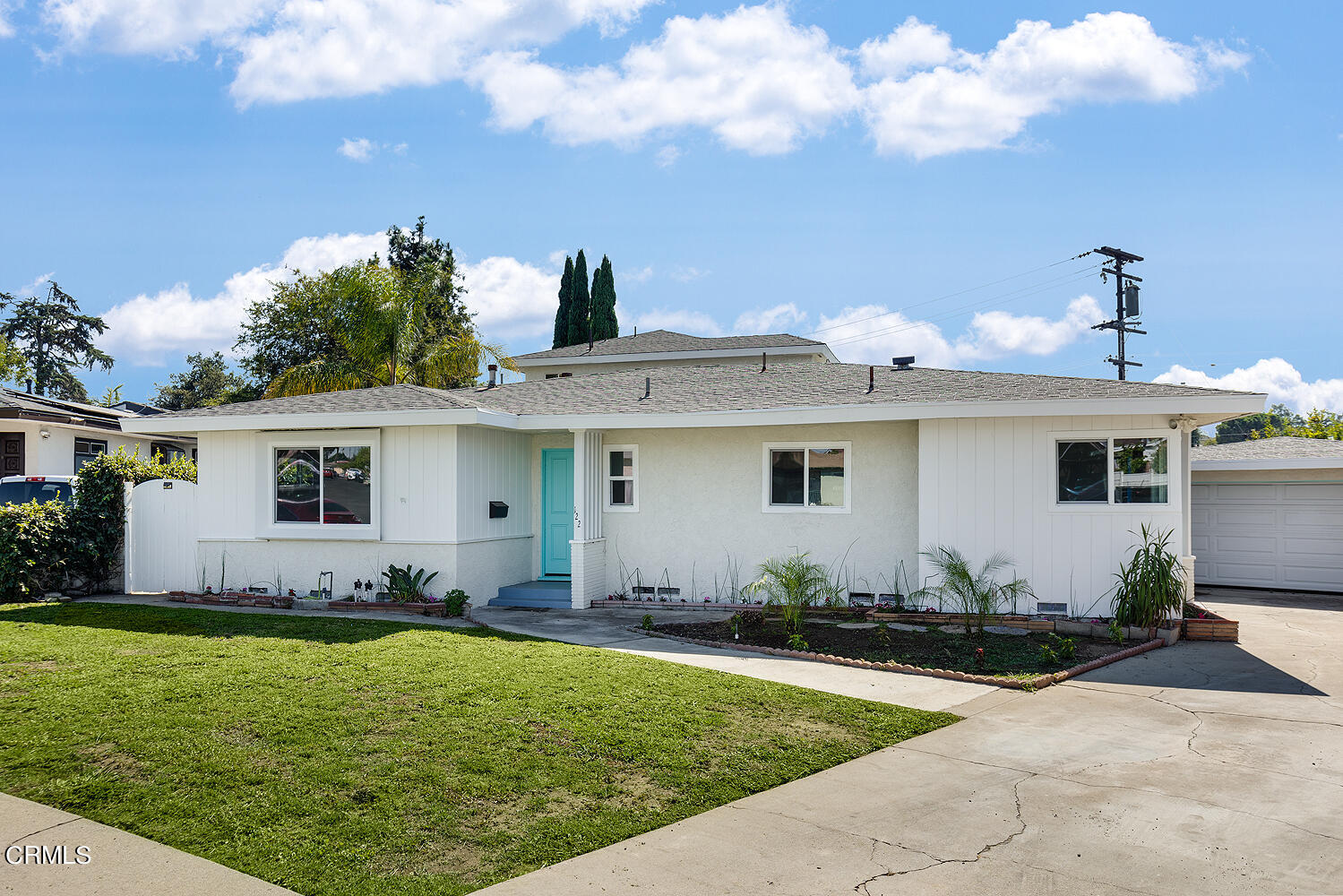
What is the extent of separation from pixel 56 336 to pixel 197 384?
7.90 m

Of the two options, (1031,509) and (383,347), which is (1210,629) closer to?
(1031,509)

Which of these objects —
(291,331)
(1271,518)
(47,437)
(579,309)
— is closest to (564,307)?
(579,309)

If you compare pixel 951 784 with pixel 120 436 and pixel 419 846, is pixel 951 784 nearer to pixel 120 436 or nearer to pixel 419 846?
pixel 419 846

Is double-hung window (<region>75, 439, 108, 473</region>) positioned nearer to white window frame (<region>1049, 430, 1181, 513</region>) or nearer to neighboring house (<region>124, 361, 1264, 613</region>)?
neighboring house (<region>124, 361, 1264, 613</region>)

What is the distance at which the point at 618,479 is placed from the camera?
14.6 metres

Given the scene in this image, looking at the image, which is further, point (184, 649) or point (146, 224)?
point (146, 224)

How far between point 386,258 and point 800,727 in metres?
41.1

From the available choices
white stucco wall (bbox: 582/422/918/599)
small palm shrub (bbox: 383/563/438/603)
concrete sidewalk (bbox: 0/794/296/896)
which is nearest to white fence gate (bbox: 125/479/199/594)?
small palm shrub (bbox: 383/563/438/603)

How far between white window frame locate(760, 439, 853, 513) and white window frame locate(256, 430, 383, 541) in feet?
19.1

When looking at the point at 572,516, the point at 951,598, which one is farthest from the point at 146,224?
the point at 951,598

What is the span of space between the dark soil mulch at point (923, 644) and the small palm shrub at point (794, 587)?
0.28 metres

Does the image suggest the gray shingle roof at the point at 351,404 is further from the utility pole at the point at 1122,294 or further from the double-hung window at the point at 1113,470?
the utility pole at the point at 1122,294

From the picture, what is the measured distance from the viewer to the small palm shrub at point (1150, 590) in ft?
34.9

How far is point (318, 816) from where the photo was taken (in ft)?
16.1
